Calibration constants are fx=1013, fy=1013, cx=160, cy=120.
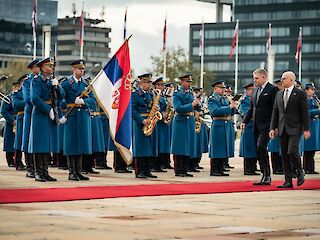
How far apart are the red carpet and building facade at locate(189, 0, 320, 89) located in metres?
112

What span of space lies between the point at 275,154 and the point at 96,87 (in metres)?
6.03

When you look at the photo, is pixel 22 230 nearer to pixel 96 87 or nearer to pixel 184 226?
pixel 184 226

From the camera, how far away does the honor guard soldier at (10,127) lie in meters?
22.4

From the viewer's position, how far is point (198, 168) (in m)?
23.3

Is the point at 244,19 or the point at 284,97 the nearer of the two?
the point at 284,97

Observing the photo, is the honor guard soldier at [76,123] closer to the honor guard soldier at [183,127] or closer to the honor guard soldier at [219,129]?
the honor guard soldier at [183,127]

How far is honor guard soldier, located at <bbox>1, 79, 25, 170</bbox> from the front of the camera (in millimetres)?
22375

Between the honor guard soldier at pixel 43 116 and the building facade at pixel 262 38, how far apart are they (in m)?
112

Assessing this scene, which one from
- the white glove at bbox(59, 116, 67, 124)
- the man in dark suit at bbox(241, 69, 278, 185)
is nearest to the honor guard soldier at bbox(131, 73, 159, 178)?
the white glove at bbox(59, 116, 67, 124)

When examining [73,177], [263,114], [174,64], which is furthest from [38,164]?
[174,64]

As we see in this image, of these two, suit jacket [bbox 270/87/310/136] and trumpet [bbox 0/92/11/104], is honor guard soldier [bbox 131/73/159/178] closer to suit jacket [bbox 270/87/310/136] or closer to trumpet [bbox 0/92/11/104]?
suit jacket [bbox 270/87/310/136]

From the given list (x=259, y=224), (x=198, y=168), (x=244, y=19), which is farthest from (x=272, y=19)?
(x=259, y=224)

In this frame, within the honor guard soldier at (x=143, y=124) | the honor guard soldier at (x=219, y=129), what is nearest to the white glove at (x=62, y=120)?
the honor guard soldier at (x=143, y=124)

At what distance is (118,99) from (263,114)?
2581mm
